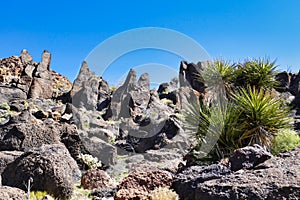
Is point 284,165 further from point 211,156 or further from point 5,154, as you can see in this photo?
point 5,154

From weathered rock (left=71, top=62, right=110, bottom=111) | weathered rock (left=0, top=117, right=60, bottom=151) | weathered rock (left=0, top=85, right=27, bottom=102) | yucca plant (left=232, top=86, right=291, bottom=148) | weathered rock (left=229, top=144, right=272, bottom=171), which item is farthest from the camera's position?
weathered rock (left=0, top=85, right=27, bottom=102)

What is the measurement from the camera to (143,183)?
25.2 ft

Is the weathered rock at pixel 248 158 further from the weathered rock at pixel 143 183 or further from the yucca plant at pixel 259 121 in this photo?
the yucca plant at pixel 259 121

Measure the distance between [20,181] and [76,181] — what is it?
3.54 m

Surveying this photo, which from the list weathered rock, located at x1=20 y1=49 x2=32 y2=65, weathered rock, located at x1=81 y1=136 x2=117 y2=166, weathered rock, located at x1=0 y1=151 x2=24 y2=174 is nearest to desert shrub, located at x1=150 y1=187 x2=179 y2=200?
weathered rock, located at x1=0 y1=151 x2=24 y2=174

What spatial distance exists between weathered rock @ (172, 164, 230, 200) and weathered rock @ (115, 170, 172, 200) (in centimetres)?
35

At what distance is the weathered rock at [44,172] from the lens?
830 cm

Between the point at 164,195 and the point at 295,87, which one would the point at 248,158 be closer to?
the point at 164,195

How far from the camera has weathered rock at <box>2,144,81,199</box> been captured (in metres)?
8.30

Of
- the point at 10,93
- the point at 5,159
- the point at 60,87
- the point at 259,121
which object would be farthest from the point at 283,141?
the point at 60,87

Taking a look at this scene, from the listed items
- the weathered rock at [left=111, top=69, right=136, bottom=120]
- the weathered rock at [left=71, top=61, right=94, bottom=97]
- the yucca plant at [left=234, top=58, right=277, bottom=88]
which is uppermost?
the weathered rock at [left=71, top=61, right=94, bottom=97]

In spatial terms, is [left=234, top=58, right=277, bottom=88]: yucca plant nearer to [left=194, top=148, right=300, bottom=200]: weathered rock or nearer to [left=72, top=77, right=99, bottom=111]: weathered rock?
[left=194, top=148, right=300, bottom=200]: weathered rock

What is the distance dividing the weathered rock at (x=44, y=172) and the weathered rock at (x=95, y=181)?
6.45 ft

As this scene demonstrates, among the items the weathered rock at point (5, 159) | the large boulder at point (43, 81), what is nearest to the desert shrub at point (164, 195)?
the weathered rock at point (5, 159)
